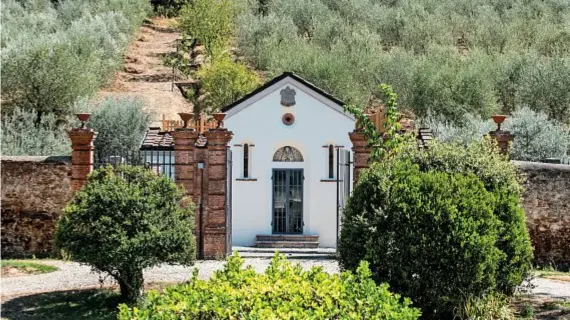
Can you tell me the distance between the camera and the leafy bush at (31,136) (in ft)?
82.6

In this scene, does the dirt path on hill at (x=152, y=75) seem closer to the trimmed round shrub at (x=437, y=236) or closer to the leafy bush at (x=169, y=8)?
the leafy bush at (x=169, y=8)

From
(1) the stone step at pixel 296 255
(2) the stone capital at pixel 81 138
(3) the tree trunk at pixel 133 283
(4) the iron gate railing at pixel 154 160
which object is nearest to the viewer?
(3) the tree trunk at pixel 133 283

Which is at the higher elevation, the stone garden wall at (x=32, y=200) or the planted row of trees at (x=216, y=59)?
the planted row of trees at (x=216, y=59)

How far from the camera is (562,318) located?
10.2m

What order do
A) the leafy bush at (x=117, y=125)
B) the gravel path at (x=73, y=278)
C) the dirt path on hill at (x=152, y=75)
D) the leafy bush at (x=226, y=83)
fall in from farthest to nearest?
the dirt path on hill at (x=152, y=75), the leafy bush at (x=226, y=83), the leafy bush at (x=117, y=125), the gravel path at (x=73, y=278)

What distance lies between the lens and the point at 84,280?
1430cm

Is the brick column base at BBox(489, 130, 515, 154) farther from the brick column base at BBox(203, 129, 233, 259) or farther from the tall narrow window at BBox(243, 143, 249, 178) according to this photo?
the tall narrow window at BBox(243, 143, 249, 178)

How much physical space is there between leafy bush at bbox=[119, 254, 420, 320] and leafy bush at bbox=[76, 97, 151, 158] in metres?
21.2

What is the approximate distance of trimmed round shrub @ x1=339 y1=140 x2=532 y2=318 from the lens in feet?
32.1

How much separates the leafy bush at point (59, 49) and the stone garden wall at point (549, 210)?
18878mm

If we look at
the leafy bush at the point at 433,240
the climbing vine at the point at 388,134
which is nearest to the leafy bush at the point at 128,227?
the leafy bush at the point at 433,240

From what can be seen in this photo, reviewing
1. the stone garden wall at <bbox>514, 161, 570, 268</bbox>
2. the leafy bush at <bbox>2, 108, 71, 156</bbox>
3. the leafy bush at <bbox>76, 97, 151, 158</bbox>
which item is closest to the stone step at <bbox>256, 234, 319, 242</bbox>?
the stone garden wall at <bbox>514, 161, 570, 268</bbox>

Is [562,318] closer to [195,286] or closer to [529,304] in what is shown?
[529,304]

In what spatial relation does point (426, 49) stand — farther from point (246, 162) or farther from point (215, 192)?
point (215, 192)
